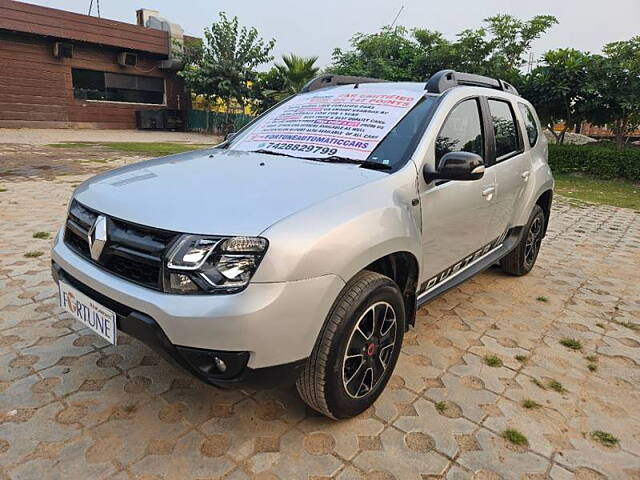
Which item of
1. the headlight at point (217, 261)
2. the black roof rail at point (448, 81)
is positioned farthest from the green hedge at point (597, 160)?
the headlight at point (217, 261)

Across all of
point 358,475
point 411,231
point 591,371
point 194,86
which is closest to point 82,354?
point 358,475

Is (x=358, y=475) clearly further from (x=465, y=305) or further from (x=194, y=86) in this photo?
(x=194, y=86)

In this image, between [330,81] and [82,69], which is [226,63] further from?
[330,81]

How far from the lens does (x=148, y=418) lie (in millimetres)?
2115

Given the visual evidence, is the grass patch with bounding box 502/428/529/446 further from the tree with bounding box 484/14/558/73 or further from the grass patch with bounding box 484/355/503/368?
the tree with bounding box 484/14/558/73

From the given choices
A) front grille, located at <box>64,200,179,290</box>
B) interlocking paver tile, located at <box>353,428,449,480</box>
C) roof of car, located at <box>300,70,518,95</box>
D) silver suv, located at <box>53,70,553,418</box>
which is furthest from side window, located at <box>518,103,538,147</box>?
front grille, located at <box>64,200,179,290</box>

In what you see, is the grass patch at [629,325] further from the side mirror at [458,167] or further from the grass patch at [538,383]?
the side mirror at [458,167]

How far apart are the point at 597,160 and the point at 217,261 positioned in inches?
566

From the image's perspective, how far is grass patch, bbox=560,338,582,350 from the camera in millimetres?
2996

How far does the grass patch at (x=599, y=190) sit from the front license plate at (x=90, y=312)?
9.87 m

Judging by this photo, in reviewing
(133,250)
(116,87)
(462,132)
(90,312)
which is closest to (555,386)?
(462,132)

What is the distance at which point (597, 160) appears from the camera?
13.1 metres

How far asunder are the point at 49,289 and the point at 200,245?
2420mm

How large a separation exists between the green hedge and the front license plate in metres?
14.4
